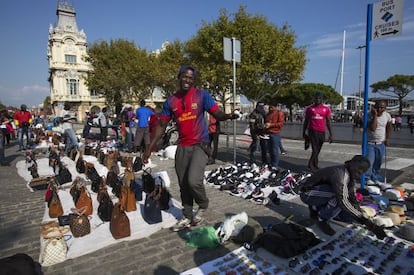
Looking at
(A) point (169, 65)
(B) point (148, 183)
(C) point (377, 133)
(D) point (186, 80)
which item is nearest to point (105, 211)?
(B) point (148, 183)

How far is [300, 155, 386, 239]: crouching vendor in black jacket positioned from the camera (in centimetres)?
312

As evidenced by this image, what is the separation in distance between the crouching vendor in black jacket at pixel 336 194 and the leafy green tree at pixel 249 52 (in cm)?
1847

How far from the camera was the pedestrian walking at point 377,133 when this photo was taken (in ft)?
17.5

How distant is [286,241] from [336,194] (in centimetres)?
87

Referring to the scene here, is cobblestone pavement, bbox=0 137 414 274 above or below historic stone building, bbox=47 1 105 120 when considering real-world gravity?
below

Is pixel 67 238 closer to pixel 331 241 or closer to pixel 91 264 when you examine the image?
pixel 91 264

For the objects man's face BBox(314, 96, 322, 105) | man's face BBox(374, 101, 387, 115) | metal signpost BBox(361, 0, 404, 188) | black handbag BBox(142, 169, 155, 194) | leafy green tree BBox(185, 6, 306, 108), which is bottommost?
black handbag BBox(142, 169, 155, 194)

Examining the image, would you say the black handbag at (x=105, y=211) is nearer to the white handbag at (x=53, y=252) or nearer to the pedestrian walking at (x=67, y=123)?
the white handbag at (x=53, y=252)

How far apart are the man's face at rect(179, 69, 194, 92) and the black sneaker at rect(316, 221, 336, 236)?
2613mm

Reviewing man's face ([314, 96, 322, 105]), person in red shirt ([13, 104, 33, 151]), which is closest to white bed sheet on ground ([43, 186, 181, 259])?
man's face ([314, 96, 322, 105])

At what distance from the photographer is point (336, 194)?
10.6 feet

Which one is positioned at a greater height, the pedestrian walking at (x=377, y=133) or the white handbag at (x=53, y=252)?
the pedestrian walking at (x=377, y=133)

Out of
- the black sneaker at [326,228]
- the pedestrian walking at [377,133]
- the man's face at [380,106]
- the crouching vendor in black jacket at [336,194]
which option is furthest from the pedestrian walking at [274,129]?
the black sneaker at [326,228]

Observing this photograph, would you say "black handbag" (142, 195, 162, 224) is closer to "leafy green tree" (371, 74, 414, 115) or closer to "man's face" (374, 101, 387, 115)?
"man's face" (374, 101, 387, 115)
